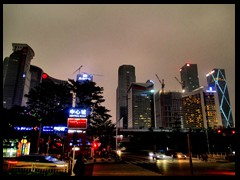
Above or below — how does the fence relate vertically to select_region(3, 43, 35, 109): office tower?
below

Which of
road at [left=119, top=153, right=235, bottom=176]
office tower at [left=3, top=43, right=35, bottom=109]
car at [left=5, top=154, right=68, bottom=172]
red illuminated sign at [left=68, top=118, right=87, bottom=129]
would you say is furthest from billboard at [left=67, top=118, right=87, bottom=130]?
office tower at [left=3, top=43, right=35, bottom=109]

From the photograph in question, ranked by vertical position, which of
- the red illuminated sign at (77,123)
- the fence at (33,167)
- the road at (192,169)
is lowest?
the road at (192,169)

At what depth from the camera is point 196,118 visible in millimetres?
199000

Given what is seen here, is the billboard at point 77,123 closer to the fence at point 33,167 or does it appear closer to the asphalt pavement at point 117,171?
the fence at point 33,167

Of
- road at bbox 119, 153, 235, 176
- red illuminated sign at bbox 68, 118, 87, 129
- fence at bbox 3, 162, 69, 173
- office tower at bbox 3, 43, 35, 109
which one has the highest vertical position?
office tower at bbox 3, 43, 35, 109

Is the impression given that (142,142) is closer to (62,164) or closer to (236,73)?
(62,164)

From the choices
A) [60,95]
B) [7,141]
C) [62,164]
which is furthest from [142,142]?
[62,164]

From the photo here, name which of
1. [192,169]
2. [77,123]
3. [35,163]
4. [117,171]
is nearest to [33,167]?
[35,163]

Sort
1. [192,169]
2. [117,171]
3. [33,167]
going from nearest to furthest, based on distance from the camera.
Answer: [192,169]
[33,167]
[117,171]

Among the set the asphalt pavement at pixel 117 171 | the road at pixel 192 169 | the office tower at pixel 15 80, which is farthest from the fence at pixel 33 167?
the office tower at pixel 15 80

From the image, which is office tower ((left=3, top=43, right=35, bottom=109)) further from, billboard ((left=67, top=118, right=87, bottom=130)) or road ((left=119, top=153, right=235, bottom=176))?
billboard ((left=67, top=118, right=87, bottom=130))

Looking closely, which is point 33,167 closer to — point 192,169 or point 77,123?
point 77,123

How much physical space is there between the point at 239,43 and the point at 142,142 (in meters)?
104

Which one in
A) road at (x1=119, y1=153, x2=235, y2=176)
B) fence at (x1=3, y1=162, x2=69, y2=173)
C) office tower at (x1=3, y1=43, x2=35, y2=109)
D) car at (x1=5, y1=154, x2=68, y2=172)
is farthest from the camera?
office tower at (x1=3, y1=43, x2=35, y2=109)
